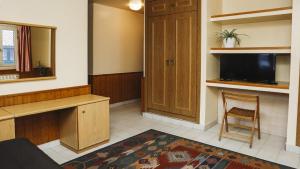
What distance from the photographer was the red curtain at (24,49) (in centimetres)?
269

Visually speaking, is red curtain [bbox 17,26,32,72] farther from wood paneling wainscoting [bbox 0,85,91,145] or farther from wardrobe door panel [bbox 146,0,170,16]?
wardrobe door panel [bbox 146,0,170,16]

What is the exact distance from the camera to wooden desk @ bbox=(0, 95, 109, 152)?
Result: 2.77 meters

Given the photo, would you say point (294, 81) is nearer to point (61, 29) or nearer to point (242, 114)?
point (242, 114)

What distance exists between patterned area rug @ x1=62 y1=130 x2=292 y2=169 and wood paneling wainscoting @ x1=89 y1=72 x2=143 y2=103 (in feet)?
7.22

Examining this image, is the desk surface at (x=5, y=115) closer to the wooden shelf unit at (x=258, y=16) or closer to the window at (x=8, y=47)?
the window at (x=8, y=47)

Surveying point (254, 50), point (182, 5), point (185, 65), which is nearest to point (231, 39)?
point (254, 50)

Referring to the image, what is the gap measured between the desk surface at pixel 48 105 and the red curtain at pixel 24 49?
1.45ft

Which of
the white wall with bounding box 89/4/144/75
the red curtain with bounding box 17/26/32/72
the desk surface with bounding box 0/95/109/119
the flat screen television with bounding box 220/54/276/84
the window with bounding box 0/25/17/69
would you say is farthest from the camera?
the white wall with bounding box 89/4/144/75

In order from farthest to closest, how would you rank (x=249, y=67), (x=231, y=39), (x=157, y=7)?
(x=157, y=7)
(x=231, y=39)
(x=249, y=67)

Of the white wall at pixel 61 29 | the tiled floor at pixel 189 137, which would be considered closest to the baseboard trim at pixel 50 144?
the tiled floor at pixel 189 137

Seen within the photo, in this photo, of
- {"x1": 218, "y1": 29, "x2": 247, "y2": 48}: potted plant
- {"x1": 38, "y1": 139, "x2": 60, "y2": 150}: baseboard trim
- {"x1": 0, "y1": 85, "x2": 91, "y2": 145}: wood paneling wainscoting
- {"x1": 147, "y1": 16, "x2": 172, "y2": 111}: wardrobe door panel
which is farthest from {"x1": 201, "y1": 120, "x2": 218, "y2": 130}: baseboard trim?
{"x1": 38, "y1": 139, "x2": 60, "y2": 150}: baseboard trim

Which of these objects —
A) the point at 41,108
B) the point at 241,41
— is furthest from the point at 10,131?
the point at 241,41

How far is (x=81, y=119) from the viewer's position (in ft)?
9.35

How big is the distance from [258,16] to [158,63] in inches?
69.4
